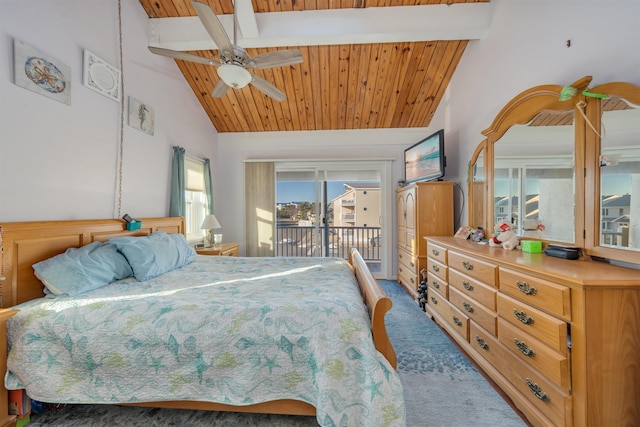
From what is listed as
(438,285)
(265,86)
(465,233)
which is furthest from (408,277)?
(265,86)

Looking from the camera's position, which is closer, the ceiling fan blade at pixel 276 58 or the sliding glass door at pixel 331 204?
the ceiling fan blade at pixel 276 58

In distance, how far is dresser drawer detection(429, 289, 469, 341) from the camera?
2.10 metres

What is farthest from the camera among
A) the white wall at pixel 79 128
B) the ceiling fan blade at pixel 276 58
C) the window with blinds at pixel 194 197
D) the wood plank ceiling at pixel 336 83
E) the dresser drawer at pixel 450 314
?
the window with blinds at pixel 194 197

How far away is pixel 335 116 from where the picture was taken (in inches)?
167

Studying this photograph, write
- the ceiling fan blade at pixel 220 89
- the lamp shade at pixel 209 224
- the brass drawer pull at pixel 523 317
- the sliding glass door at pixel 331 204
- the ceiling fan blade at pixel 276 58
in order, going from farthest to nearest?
the sliding glass door at pixel 331 204
the lamp shade at pixel 209 224
the ceiling fan blade at pixel 220 89
the ceiling fan blade at pixel 276 58
the brass drawer pull at pixel 523 317

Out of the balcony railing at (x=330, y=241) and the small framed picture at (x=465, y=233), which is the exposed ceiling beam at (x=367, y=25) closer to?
the small framed picture at (x=465, y=233)

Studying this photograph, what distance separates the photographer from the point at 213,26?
5.53 ft

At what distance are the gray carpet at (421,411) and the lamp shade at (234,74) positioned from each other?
227 centimetres

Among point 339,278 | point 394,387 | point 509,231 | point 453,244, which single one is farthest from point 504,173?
point 394,387

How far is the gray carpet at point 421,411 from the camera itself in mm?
1484

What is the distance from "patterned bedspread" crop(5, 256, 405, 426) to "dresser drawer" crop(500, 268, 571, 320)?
2.91 feet

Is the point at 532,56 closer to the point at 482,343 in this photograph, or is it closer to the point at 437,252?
the point at 437,252

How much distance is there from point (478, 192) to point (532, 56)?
1234mm

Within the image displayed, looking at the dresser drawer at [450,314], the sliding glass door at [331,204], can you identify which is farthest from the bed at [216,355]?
the sliding glass door at [331,204]
